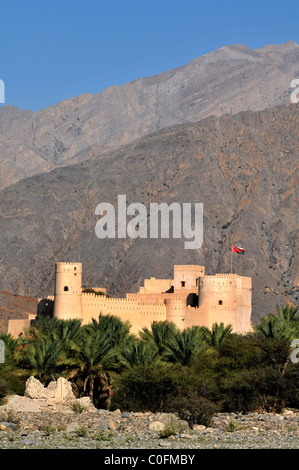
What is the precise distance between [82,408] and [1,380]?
14.2 ft

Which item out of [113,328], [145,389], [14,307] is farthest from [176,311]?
[14,307]

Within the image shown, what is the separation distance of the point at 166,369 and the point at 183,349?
3.30m

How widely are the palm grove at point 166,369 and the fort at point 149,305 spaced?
31.8ft


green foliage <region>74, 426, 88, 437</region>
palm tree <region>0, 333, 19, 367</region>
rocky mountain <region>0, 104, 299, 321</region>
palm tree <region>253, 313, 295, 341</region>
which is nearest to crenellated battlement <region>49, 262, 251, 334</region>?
palm tree <region>253, 313, 295, 341</region>

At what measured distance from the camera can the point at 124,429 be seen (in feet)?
108

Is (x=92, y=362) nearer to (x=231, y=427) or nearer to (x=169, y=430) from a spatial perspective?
(x=231, y=427)

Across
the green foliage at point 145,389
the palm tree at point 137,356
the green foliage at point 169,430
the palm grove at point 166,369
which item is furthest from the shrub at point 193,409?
the palm tree at point 137,356

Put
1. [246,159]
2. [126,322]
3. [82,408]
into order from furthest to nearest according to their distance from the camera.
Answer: [246,159] → [126,322] → [82,408]

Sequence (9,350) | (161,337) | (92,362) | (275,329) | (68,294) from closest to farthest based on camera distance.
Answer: (92,362), (9,350), (161,337), (275,329), (68,294)

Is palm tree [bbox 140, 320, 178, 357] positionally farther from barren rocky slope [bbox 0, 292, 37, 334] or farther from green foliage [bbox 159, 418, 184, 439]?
barren rocky slope [bbox 0, 292, 37, 334]

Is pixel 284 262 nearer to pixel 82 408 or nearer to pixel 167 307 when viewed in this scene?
pixel 167 307

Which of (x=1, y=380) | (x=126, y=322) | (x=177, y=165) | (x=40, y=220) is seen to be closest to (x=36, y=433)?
(x=1, y=380)
